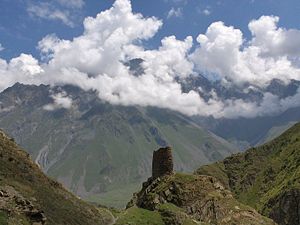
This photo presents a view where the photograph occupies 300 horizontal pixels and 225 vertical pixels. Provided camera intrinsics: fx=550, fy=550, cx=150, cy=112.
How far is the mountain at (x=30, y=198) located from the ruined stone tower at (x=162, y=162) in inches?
707

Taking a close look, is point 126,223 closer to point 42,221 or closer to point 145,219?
point 145,219

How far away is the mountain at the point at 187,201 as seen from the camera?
10369 centimetres

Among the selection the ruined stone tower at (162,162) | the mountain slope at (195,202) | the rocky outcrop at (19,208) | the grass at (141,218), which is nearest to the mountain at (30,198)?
the rocky outcrop at (19,208)

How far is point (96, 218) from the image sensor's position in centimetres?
9925

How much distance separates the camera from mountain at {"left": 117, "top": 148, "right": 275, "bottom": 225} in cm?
10369

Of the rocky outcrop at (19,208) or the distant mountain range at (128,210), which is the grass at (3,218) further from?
the rocky outcrop at (19,208)

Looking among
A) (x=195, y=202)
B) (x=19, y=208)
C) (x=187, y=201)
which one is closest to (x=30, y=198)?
(x=19, y=208)

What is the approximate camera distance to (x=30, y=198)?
7825 centimetres

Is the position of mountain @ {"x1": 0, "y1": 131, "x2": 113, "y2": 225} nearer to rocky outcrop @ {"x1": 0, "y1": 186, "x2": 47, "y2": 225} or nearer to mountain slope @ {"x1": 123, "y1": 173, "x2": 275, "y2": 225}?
rocky outcrop @ {"x1": 0, "y1": 186, "x2": 47, "y2": 225}

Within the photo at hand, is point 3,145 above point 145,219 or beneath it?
above

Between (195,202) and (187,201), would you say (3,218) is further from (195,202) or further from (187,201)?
(195,202)

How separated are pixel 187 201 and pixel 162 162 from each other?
10295mm

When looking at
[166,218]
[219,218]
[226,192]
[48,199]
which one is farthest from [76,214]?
[226,192]

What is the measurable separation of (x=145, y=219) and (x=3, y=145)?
26.9m
